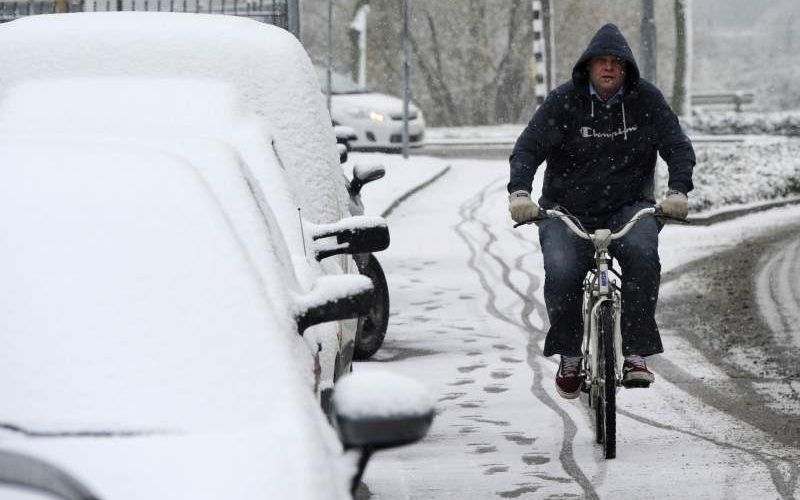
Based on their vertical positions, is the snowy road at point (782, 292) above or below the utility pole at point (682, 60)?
above

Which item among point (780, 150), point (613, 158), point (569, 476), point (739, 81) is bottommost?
point (739, 81)

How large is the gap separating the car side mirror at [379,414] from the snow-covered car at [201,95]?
7.62ft


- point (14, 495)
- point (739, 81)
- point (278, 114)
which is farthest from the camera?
point (739, 81)

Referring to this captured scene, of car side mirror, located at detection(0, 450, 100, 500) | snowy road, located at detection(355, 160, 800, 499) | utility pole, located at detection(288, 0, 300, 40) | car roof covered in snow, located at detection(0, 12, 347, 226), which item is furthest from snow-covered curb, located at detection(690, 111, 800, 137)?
car side mirror, located at detection(0, 450, 100, 500)

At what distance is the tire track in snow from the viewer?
7.50m

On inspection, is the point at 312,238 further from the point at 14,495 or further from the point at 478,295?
the point at 478,295

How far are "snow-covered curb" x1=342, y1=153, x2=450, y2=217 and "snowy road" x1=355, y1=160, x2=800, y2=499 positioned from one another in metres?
5.78

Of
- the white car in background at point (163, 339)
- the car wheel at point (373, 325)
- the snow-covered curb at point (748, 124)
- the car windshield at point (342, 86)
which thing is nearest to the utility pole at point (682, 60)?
the snow-covered curb at point (748, 124)

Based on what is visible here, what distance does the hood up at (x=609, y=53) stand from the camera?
7883mm

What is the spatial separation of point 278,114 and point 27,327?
11.5ft

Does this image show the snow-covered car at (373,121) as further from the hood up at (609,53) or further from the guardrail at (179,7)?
the hood up at (609,53)

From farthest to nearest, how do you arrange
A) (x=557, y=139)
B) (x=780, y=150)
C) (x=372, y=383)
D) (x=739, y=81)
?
(x=739, y=81)
(x=780, y=150)
(x=557, y=139)
(x=372, y=383)

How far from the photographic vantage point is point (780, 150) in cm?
2672

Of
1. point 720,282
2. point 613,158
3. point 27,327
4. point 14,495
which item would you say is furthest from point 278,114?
point 720,282
